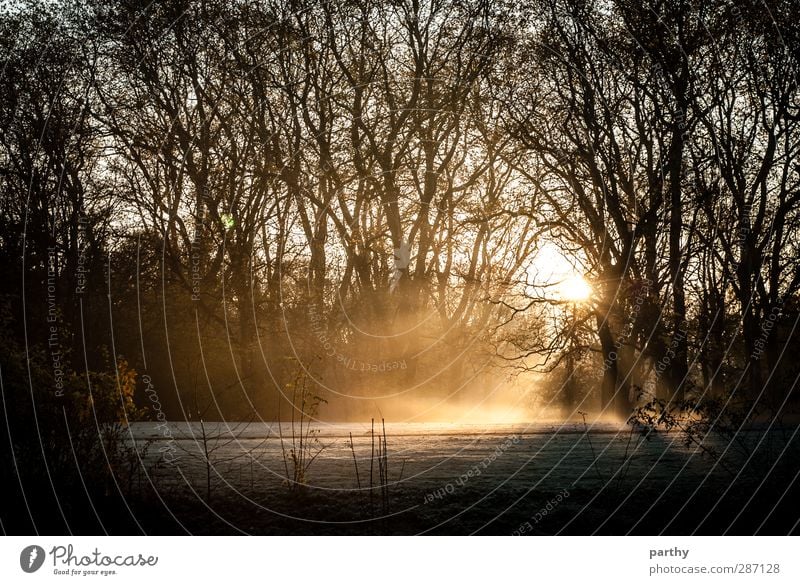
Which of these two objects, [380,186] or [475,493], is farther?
[380,186]

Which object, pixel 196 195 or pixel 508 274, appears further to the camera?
pixel 508 274

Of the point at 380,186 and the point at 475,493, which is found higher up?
the point at 380,186

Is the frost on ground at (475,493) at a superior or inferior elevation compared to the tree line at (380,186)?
inferior

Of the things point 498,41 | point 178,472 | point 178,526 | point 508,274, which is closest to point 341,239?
point 508,274

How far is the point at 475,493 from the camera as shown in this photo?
929 cm

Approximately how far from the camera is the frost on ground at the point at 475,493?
843 centimetres

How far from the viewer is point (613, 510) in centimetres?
877

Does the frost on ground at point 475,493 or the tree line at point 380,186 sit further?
the tree line at point 380,186

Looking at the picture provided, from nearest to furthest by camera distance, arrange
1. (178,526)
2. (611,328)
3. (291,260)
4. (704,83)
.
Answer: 1. (178,526)
2. (704,83)
3. (611,328)
4. (291,260)

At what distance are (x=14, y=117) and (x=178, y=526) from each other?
30.7 ft

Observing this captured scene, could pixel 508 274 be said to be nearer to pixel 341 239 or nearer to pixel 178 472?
pixel 341 239

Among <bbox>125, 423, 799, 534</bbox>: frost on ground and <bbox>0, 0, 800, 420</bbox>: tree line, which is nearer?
<bbox>125, 423, 799, 534</bbox>: frost on ground

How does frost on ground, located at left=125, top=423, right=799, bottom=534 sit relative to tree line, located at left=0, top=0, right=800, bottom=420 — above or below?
below

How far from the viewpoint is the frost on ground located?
8.43 meters
